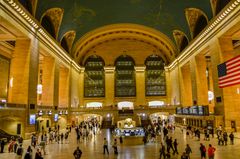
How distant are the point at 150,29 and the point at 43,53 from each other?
17.5 m

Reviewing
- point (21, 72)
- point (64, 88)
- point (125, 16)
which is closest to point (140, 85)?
point (125, 16)

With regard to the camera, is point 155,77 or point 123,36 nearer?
point 123,36

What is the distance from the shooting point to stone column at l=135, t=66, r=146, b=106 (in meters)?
41.9

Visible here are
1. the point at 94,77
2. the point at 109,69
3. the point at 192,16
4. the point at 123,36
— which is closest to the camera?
the point at 192,16

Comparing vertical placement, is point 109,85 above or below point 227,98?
above

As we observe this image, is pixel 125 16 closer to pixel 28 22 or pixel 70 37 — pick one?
pixel 70 37

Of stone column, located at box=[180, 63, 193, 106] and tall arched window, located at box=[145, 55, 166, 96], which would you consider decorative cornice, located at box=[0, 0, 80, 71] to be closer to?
stone column, located at box=[180, 63, 193, 106]

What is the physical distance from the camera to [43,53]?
26109 millimetres

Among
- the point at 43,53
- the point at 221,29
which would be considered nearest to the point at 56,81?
the point at 43,53

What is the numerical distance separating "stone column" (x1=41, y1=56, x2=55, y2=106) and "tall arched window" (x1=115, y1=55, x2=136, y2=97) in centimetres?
1771

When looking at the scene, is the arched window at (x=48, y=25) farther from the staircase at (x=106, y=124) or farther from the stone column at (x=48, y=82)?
the staircase at (x=106, y=124)

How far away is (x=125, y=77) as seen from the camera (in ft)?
142

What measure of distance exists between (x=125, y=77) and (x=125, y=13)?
48.2ft

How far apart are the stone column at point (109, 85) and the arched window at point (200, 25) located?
18.3m
